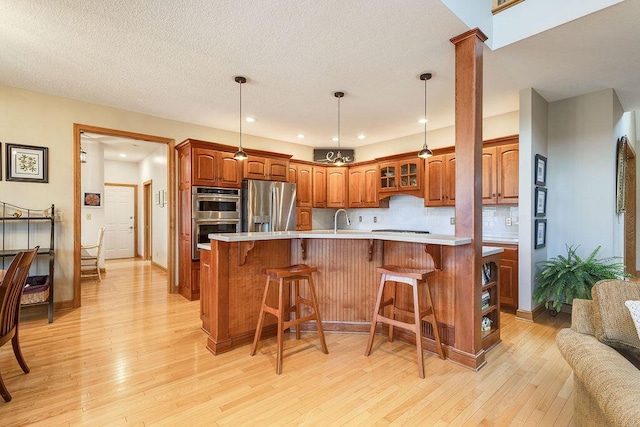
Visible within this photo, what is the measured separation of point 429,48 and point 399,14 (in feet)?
1.90

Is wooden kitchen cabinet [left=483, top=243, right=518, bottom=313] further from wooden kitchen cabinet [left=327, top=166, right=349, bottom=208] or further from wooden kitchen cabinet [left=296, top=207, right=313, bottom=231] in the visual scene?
wooden kitchen cabinet [left=296, top=207, right=313, bottom=231]

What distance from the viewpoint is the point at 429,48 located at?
8.77ft

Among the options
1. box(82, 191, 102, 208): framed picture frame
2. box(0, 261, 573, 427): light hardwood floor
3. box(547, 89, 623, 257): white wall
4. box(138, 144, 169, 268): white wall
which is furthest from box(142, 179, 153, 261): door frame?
box(547, 89, 623, 257): white wall

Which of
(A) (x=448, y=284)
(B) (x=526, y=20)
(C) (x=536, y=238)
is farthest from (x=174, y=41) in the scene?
(C) (x=536, y=238)

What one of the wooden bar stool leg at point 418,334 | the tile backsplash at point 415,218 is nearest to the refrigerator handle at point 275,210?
the tile backsplash at point 415,218

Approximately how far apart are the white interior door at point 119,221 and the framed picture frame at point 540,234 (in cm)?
888

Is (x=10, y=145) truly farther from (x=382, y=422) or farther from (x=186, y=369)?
(x=382, y=422)

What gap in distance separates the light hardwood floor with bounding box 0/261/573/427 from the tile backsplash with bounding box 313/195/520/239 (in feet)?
5.35

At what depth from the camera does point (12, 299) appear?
2135 mm

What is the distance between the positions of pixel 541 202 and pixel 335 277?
104 inches

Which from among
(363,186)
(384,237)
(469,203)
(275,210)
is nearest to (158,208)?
(275,210)

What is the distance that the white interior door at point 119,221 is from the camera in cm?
791

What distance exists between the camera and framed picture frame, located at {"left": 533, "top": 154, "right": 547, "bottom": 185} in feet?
11.6

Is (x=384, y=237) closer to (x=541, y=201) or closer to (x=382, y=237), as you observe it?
(x=382, y=237)
